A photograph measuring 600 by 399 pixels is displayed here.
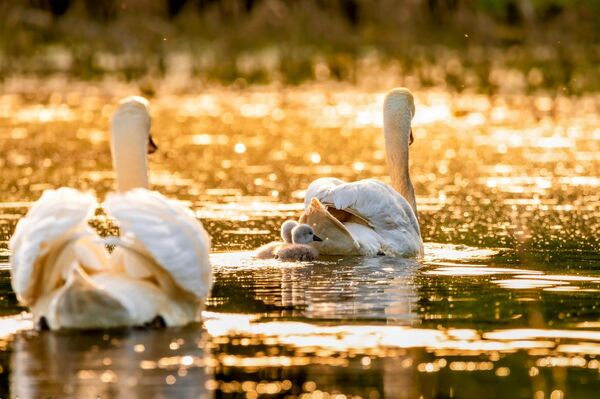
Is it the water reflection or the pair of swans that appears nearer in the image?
the water reflection

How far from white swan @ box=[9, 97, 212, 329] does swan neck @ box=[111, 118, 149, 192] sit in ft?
3.68

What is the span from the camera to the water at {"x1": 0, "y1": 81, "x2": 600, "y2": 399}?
7.71 meters

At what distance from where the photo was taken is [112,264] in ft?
29.4

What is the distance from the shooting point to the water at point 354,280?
7707 millimetres

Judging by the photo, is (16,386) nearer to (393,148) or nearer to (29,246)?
(29,246)

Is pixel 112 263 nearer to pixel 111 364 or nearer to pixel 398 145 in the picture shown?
pixel 111 364

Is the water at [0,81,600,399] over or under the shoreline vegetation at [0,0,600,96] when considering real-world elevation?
under

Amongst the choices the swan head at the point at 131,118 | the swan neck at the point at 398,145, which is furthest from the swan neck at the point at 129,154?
the swan neck at the point at 398,145

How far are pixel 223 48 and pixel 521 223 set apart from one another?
1980cm

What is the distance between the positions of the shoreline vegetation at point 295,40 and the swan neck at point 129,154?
18.6 metres

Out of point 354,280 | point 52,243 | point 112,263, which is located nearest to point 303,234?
point 354,280

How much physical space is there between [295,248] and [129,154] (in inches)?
70.9

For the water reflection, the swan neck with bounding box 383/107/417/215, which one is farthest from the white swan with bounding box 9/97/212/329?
the swan neck with bounding box 383/107/417/215

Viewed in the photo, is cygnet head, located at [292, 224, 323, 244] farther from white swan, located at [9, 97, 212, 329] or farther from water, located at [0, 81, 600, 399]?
white swan, located at [9, 97, 212, 329]
